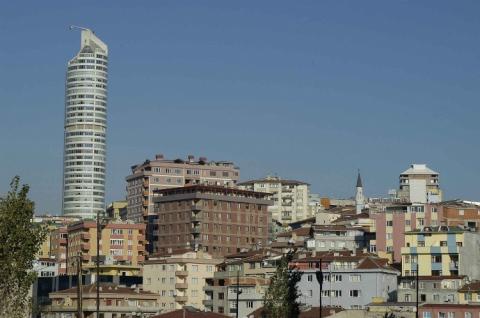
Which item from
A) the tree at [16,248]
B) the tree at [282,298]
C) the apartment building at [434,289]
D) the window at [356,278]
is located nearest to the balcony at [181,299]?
the window at [356,278]

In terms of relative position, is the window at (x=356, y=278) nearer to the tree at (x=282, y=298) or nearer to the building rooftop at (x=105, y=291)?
the building rooftop at (x=105, y=291)

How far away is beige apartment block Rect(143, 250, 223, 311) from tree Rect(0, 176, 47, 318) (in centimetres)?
10268

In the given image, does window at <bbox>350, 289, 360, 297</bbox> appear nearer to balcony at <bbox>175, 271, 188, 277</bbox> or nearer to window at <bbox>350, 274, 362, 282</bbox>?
window at <bbox>350, 274, 362, 282</bbox>

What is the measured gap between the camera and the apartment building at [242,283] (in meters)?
148

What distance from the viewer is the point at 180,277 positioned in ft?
550

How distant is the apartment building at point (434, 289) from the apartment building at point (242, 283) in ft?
56.2

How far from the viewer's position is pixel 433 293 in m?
136

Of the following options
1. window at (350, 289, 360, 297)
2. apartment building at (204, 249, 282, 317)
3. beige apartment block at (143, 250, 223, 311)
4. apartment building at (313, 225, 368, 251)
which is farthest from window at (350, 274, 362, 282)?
apartment building at (313, 225, 368, 251)

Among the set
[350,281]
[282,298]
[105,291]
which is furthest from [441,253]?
[105,291]

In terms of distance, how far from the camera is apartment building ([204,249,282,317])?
148 metres

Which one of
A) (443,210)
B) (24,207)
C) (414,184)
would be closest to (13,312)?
(24,207)

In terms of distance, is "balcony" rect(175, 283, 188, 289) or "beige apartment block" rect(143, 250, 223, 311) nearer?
"beige apartment block" rect(143, 250, 223, 311)

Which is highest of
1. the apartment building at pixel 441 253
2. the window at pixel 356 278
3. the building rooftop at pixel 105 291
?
the apartment building at pixel 441 253

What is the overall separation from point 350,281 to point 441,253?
11840 mm
